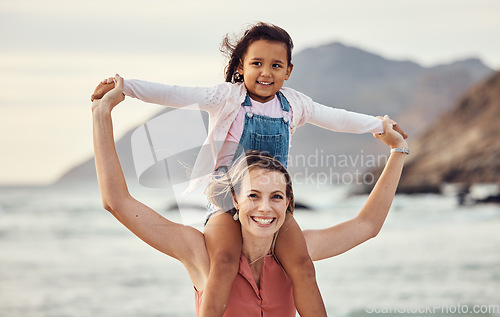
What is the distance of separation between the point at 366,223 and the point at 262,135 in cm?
51

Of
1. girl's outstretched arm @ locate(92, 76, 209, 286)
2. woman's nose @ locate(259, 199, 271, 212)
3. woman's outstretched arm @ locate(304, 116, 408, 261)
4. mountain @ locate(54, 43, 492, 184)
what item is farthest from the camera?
mountain @ locate(54, 43, 492, 184)

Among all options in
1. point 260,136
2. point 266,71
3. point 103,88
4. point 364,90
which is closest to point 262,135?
point 260,136

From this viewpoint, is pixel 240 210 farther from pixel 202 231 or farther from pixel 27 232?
pixel 27 232

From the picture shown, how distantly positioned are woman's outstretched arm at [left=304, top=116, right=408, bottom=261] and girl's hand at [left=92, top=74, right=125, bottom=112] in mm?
800

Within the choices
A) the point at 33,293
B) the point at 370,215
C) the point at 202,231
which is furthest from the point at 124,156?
the point at 33,293

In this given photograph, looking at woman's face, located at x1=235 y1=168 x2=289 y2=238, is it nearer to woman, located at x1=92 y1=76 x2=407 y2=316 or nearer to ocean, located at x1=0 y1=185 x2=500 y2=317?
woman, located at x1=92 y1=76 x2=407 y2=316

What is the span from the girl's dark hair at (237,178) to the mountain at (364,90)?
65.7 feet

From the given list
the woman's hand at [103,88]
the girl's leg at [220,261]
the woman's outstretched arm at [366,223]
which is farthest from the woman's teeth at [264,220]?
the woman's hand at [103,88]

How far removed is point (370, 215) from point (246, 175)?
1.87 feet

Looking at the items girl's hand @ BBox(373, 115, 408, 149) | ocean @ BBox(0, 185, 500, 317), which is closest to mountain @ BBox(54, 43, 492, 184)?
ocean @ BBox(0, 185, 500, 317)

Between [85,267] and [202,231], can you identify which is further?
[85,267]

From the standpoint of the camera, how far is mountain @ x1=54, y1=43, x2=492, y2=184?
29.1 m

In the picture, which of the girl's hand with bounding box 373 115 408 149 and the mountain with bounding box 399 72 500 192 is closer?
the girl's hand with bounding box 373 115 408 149

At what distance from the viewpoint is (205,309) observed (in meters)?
2.25
